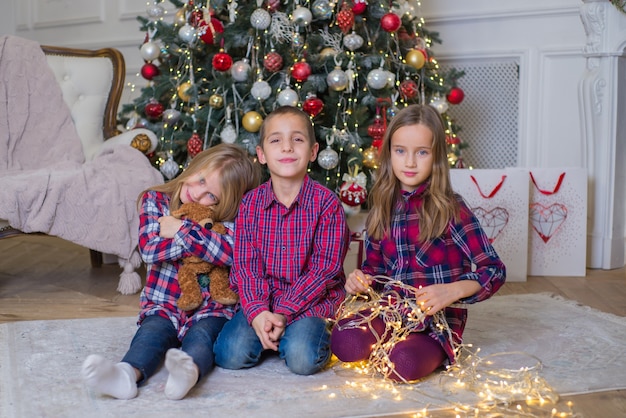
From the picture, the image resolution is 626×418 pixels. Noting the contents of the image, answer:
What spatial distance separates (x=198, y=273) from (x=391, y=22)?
5.16ft

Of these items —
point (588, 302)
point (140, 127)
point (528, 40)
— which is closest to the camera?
point (588, 302)

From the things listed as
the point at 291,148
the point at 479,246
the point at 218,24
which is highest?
the point at 218,24

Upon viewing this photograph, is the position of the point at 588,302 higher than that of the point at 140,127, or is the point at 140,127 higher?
the point at 140,127

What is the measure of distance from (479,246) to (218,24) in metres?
1.77

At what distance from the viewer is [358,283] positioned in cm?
203

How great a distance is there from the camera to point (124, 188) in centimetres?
306

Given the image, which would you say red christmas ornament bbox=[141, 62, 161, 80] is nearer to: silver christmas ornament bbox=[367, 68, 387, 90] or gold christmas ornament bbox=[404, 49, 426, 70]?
Answer: silver christmas ornament bbox=[367, 68, 387, 90]

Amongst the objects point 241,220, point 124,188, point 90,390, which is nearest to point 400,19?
point 124,188

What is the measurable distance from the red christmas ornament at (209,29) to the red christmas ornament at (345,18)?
0.49m

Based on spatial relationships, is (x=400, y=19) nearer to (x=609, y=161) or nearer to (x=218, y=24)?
(x=218, y=24)

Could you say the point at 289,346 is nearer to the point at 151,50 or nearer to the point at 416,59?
the point at 416,59

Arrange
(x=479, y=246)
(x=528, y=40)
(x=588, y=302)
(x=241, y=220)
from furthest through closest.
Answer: (x=528, y=40)
(x=588, y=302)
(x=241, y=220)
(x=479, y=246)

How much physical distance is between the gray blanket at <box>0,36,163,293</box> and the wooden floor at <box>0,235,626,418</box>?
7.5 inches

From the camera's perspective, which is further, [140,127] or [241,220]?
[140,127]
